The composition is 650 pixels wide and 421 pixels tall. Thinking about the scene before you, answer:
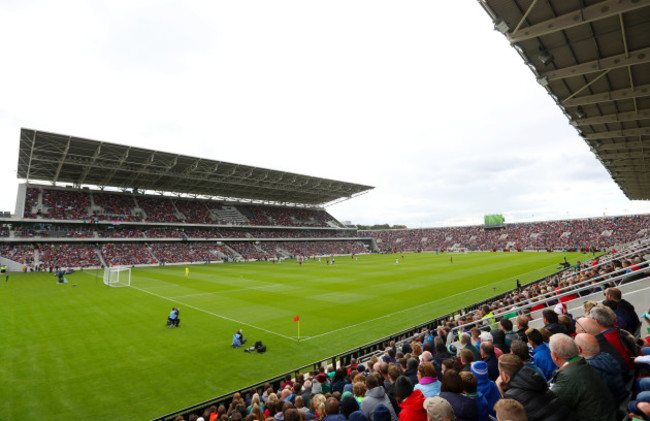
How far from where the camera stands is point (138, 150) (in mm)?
40562

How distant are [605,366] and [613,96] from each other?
463 inches

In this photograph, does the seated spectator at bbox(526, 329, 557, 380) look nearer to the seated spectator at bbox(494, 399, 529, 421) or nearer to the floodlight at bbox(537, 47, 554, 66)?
the seated spectator at bbox(494, 399, 529, 421)

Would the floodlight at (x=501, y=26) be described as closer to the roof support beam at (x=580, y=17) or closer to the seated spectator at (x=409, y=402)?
the roof support beam at (x=580, y=17)

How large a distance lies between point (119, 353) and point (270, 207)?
213 feet

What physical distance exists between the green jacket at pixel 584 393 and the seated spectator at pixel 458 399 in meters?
0.77

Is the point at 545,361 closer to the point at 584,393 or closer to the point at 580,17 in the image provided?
the point at 584,393

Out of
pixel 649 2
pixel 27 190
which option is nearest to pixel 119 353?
pixel 649 2

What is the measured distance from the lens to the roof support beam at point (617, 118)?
12.0 metres

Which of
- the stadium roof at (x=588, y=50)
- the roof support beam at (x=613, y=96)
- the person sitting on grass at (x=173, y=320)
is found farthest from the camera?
the person sitting on grass at (x=173, y=320)

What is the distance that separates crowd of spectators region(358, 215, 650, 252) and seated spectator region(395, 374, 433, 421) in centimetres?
6132

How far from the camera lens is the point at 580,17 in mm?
7484

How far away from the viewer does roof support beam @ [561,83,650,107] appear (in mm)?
10297

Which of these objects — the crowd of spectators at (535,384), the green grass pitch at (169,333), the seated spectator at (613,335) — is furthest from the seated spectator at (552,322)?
the green grass pitch at (169,333)

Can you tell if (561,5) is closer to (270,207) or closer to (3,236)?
(3,236)
